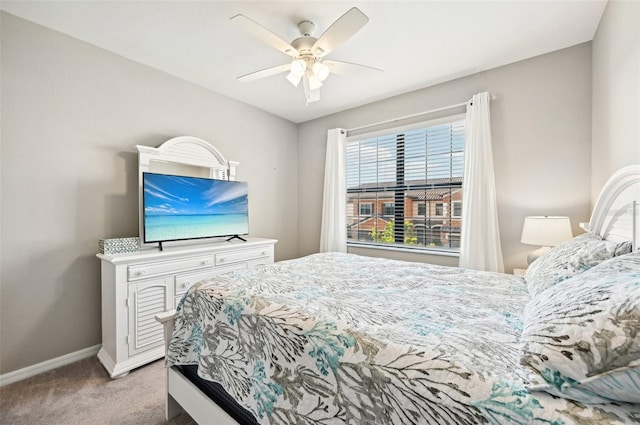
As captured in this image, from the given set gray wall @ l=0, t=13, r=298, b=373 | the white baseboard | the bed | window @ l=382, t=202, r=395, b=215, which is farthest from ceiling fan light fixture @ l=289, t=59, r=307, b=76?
the white baseboard

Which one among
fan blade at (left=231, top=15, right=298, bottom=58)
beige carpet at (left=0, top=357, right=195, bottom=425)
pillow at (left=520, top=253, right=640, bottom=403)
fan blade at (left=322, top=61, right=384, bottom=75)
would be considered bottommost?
beige carpet at (left=0, top=357, right=195, bottom=425)

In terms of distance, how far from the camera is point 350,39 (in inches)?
88.0

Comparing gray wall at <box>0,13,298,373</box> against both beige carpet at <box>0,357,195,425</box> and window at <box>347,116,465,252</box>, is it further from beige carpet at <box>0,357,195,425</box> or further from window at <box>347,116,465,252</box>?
window at <box>347,116,465,252</box>

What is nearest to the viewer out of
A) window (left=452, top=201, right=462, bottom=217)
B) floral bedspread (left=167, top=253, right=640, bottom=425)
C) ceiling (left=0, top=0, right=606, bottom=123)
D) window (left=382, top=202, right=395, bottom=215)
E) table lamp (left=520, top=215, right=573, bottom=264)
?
floral bedspread (left=167, top=253, right=640, bottom=425)

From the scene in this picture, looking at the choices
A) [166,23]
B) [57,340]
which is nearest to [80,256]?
[57,340]

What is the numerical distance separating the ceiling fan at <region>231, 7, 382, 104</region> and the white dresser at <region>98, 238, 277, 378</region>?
1.67 metres

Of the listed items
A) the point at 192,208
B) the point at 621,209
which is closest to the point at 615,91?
the point at 621,209

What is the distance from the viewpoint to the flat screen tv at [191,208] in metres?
2.42

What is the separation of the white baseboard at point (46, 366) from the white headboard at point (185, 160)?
1.07 meters

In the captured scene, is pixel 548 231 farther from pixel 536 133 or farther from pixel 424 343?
pixel 424 343

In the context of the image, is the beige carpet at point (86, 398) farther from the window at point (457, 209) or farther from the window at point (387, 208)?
the window at point (457, 209)

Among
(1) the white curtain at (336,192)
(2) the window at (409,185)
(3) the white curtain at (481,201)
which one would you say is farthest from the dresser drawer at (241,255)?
(3) the white curtain at (481,201)

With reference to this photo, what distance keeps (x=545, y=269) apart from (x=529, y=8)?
185cm

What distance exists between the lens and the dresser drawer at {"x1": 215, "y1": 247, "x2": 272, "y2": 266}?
269cm
